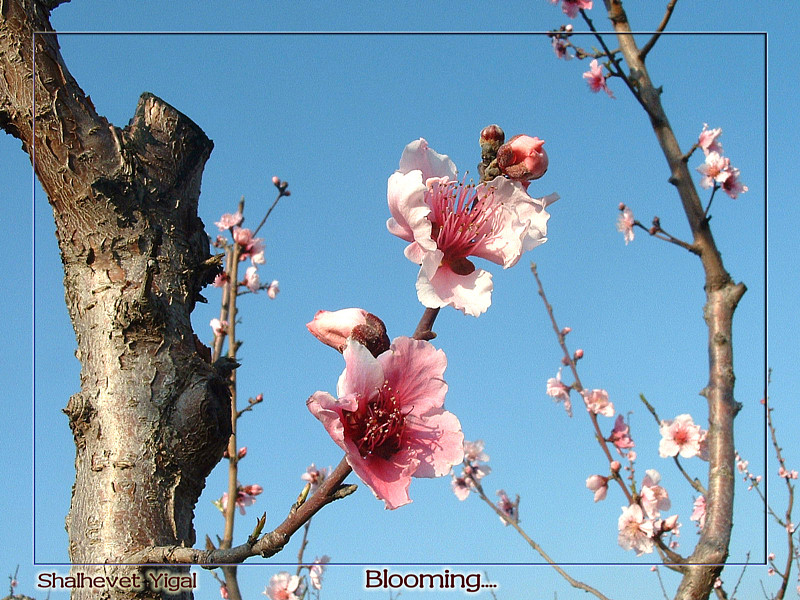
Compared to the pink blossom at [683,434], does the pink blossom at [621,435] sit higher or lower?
higher

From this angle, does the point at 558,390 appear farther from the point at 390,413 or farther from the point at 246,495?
the point at 390,413

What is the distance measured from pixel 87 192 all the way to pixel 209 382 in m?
0.44

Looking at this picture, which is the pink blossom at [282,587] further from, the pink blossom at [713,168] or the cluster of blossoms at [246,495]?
the pink blossom at [713,168]

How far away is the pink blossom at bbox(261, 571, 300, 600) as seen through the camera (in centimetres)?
281

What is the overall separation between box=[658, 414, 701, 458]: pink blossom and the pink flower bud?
6.26 feet

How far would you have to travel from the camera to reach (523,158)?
33.3 inches

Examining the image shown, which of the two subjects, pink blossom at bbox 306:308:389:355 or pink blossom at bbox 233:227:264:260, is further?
pink blossom at bbox 233:227:264:260

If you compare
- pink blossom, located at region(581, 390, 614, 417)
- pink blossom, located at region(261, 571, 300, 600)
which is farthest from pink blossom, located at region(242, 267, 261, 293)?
pink blossom, located at region(581, 390, 614, 417)

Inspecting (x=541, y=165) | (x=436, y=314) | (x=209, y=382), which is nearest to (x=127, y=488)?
(x=209, y=382)

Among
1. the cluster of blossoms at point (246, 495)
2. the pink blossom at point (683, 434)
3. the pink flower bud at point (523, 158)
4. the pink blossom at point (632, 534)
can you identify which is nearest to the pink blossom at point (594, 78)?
the pink blossom at point (683, 434)

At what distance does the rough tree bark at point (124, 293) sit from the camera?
1114 mm

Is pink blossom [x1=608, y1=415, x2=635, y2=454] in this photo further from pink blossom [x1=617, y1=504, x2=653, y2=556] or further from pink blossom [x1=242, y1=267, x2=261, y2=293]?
pink blossom [x1=242, y1=267, x2=261, y2=293]

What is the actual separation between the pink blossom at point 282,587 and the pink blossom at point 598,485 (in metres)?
1.27

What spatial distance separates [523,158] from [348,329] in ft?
1.01
